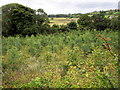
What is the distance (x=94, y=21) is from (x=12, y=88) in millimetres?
24764

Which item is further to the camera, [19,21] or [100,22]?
[100,22]

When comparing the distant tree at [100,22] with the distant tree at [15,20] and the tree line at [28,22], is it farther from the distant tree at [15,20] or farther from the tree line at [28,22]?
the distant tree at [15,20]

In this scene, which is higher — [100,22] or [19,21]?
[19,21]

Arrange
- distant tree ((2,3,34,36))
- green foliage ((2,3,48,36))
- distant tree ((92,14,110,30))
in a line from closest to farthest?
green foliage ((2,3,48,36)) < distant tree ((2,3,34,36)) < distant tree ((92,14,110,30))

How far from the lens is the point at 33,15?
2405 cm

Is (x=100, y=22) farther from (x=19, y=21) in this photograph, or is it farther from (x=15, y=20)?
(x=15, y=20)

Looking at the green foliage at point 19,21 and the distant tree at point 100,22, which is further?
the distant tree at point 100,22

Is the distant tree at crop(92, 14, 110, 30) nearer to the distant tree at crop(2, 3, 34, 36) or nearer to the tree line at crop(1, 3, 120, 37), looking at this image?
the tree line at crop(1, 3, 120, 37)

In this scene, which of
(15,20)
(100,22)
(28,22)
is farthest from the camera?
(100,22)

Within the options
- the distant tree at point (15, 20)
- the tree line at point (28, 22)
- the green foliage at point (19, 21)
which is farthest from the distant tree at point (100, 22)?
the distant tree at point (15, 20)

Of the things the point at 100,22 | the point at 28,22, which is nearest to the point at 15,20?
the point at 28,22

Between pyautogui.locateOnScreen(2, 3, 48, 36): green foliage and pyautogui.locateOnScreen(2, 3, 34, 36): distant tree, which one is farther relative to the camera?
pyautogui.locateOnScreen(2, 3, 34, 36): distant tree

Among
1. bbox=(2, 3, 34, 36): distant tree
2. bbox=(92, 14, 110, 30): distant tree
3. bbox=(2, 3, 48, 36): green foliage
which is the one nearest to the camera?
bbox=(2, 3, 48, 36): green foliage

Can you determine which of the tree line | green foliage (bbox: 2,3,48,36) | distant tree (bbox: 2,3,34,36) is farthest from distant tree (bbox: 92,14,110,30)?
distant tree (bbox: 2,3,34,36)
